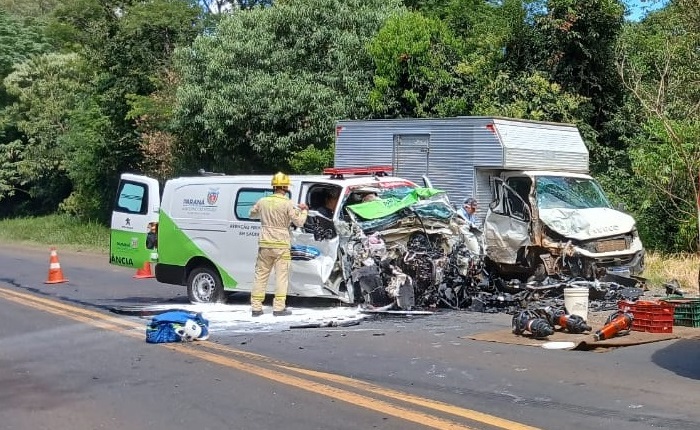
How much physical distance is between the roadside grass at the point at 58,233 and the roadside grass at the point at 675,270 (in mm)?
17505

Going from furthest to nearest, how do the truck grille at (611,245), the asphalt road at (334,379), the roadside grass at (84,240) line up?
the roadside grass at (84,240) < the truck grille at (611,245) < the asphalt road at (334,379)

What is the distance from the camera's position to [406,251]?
1160 centimetres

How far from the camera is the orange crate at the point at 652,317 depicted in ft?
31.3

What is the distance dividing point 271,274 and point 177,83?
16412 millimetres

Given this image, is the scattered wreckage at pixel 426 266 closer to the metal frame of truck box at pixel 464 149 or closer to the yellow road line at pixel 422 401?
the metal frame of truck box at pixel 464 149

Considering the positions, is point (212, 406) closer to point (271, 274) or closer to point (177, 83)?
point (271, 274)

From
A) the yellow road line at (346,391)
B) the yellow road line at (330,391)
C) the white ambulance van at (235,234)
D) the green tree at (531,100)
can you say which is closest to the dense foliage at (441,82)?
the green tree at (531,100)

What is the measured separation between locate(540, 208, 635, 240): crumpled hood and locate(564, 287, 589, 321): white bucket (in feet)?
8.04

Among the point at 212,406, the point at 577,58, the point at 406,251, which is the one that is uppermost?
the point at 577,58

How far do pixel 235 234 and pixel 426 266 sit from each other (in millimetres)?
2783

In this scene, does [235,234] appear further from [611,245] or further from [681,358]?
[681,358]

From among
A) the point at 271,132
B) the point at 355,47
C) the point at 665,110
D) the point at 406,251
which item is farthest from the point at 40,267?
the point at 665,110

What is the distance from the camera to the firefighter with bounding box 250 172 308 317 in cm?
1120

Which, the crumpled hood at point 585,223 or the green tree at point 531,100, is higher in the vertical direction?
the green tree at point 531,100
